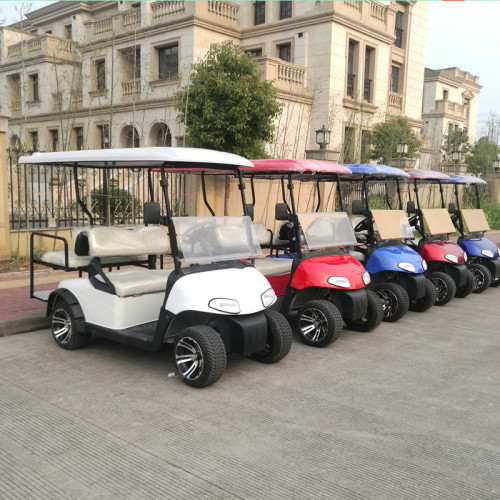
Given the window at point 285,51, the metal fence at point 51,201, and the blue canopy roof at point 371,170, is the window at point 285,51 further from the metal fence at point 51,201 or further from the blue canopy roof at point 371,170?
the blue canopy roof at point 371,170

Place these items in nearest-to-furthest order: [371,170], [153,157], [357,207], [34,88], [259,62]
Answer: [153,157] < [371,170] < [357,207] < [259,62] < [34,88]

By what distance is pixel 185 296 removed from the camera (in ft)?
13.4

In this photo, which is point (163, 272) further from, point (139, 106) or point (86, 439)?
point (139, 106)

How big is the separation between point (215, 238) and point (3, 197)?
17.3 ft

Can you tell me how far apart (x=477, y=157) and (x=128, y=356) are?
92.3 feet

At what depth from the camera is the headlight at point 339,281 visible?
5.21 metres

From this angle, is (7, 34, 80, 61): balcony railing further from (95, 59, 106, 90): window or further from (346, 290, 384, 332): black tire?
(346, 290, 384, 332): black tire

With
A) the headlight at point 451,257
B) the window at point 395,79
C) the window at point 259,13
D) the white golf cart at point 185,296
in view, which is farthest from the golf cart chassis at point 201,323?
the window at point 395,79

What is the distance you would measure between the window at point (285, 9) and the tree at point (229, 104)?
756 cm

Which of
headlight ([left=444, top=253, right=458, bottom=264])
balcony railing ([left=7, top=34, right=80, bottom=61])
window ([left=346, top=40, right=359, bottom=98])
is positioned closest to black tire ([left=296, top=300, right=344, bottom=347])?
headlight ([left=444, top=253, right=458, bottom=264])

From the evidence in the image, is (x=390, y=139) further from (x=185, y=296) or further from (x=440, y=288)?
(x=185, y=296)

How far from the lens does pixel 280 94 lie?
59.5ft

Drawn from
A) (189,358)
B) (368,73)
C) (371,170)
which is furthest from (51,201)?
(368,73)

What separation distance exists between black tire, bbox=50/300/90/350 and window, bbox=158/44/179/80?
616 inches
